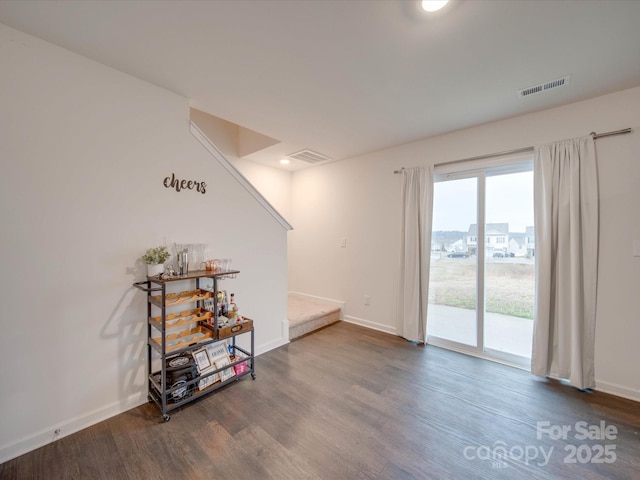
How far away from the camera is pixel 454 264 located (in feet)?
10.1

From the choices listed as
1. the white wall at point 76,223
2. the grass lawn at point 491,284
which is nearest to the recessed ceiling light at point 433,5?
the white wall at point 76,223

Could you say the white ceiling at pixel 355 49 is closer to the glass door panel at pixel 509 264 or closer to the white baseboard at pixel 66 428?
the glass door panel at pixel 509 264

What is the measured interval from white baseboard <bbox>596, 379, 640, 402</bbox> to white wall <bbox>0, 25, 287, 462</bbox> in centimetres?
385

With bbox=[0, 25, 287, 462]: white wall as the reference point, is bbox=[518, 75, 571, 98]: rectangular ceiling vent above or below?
above

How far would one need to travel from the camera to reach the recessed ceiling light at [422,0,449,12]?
1.33 metres

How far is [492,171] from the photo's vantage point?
9.29 ft

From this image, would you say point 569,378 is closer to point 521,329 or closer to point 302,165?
point 521,329

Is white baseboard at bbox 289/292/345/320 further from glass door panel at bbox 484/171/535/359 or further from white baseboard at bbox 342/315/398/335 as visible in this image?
glass door panel at bbox 484/171/535/359

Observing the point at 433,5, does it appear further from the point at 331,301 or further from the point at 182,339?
the point at 331,301

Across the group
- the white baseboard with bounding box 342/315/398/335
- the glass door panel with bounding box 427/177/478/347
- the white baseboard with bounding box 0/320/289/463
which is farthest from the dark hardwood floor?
the white baseboard with bounding box 342/315/398/335

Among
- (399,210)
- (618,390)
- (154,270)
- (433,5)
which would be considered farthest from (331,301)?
(433,5)

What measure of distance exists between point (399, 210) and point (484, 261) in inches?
45.8

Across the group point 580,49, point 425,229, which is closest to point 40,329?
point 425,229

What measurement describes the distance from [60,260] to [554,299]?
4.06 meters
